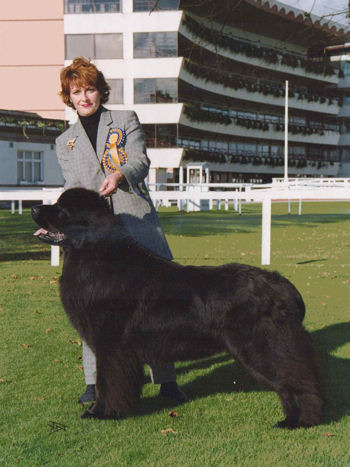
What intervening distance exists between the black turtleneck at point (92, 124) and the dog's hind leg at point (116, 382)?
1.49m

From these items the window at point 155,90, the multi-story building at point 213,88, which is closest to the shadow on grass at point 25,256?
the multi-story building at point 213,88

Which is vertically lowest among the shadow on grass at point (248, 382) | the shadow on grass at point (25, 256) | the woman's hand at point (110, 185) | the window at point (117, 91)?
the shadow on grass at point (248, 382)

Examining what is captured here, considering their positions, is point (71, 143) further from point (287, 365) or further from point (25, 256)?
point (25, 256)

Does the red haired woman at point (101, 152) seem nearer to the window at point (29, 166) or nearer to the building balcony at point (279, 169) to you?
the window at point (29, 166)

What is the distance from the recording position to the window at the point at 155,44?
3859cm

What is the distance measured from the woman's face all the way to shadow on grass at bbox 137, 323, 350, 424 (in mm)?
2094

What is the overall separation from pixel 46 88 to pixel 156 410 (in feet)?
131

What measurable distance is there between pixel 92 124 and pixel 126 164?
0.45 m

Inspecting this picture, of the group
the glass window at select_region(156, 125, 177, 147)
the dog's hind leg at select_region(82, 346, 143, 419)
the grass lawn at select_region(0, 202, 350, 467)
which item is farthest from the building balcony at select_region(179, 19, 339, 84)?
the dog's hind leg at select_region(82, 346, 143, 419)

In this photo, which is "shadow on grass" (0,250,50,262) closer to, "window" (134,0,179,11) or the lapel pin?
the lapel pin

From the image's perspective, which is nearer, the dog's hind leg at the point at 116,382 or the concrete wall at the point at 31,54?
the dog's hind leg at the point at 116,382

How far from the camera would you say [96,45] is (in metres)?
39.1

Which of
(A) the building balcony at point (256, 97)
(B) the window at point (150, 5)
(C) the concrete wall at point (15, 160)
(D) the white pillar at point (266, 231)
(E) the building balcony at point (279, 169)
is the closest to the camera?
(D) the white pillar at point (266, 231)

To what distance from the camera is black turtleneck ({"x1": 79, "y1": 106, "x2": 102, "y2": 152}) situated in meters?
4.15
